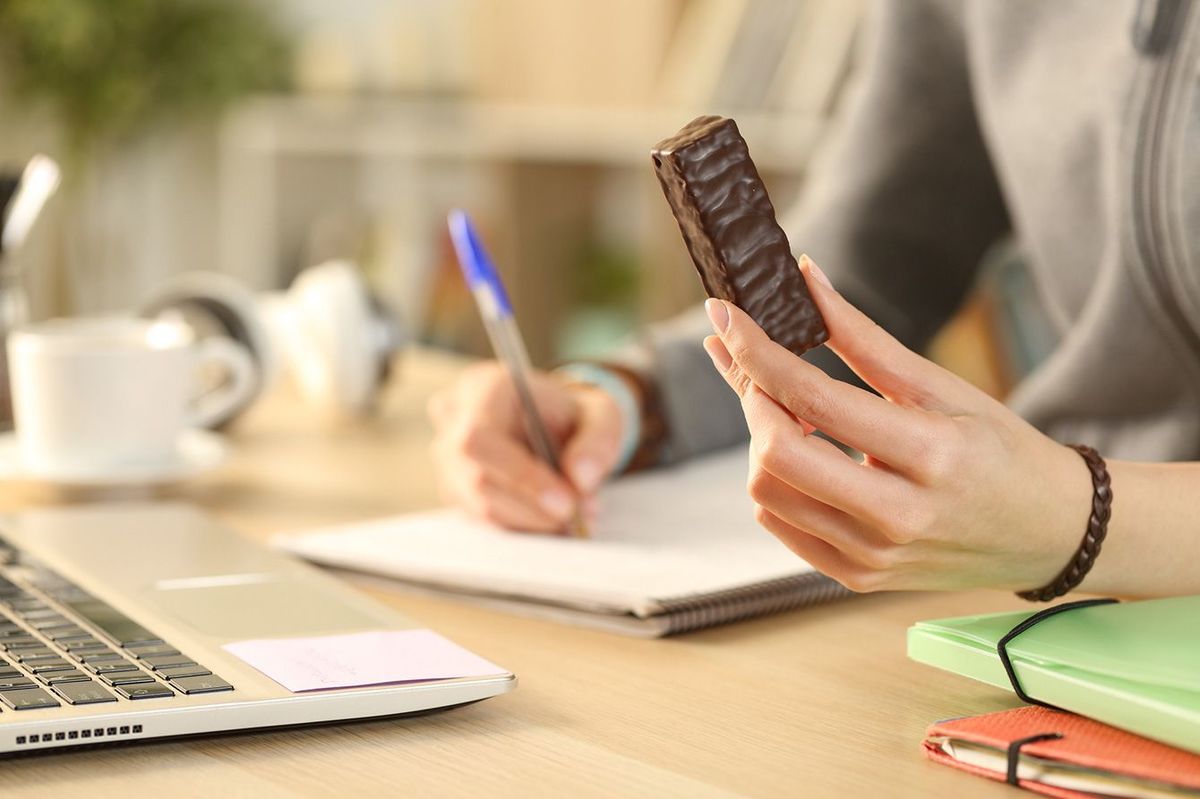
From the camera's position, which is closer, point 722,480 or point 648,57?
point 722,480

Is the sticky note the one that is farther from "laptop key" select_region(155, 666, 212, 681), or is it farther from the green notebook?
the green notebook

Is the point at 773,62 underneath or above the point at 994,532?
above

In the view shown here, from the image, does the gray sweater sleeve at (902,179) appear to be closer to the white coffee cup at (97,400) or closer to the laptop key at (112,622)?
the white coffee cup at (97,400)

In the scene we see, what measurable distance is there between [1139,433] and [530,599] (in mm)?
553

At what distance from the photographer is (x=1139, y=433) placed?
1.09 m

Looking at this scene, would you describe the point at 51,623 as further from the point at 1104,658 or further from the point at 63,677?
the point at 1104,658

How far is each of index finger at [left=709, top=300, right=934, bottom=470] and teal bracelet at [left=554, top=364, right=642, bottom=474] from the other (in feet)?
1.49

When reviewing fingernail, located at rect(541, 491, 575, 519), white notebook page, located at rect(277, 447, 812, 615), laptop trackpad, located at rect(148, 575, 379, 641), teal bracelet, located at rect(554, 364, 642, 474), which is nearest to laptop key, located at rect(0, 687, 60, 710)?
laptop trackpad, located at rect(148, 575, 379, 641)

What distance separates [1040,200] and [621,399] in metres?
0.35

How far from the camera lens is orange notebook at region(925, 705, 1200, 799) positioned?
499 millimetres

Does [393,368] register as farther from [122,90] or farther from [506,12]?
[122,90]

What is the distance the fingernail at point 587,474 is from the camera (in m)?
0.93

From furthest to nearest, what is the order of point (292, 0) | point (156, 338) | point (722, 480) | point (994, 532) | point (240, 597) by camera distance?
point (292, 0)
point (156, 338)
point (722, 480)
point (240, 597)
point (994, 532)

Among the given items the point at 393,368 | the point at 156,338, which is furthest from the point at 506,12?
the point at 156,338
